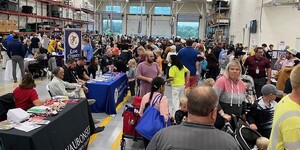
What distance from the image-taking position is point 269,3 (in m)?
13.5

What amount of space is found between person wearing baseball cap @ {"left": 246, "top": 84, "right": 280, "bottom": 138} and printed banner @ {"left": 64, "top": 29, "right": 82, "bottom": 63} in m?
5.20

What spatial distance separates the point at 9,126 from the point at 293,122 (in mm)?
2958

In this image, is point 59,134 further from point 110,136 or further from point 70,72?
point 70,72

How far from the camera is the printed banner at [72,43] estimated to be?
7.74 m

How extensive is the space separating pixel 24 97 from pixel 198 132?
368 centimetres

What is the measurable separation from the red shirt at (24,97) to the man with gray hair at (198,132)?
3433 mm

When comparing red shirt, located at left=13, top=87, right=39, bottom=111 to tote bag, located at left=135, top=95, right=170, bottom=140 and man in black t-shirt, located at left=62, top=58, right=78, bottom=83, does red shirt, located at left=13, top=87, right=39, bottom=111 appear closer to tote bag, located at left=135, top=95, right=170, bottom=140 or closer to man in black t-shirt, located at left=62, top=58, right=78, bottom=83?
man in black t-shirt, located at left=62, top=58, right=78, bottom=83

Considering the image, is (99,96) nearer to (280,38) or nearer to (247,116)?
(247,116)

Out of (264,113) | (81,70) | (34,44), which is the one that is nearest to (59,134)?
(264,113)

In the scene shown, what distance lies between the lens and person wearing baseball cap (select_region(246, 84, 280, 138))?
395 centimetres

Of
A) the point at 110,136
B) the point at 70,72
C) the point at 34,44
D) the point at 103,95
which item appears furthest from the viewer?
the point at 34,44

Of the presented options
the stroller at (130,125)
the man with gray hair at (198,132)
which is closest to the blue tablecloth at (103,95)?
the stroller at (130,125)

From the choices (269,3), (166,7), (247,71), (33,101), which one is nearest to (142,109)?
(33,101)

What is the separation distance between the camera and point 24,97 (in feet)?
15.3
